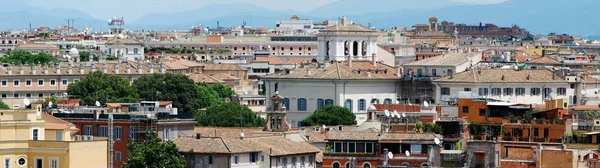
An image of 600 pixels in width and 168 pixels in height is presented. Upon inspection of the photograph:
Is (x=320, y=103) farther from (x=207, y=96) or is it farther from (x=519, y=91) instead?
(x=207, y=96)

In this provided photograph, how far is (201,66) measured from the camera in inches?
4850

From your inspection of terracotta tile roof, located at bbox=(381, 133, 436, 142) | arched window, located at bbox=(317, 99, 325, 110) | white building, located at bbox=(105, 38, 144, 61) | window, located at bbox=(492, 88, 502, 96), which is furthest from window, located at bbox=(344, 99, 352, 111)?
white building, located at bbox=(105, 38, 144, 61)

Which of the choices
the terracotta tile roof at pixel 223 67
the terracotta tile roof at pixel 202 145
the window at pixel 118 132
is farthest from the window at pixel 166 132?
the terracotta tile roof at pixel 223 67

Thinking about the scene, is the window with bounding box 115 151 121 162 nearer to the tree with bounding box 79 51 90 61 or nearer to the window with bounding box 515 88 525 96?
the window with bounding box 515 88 525 96

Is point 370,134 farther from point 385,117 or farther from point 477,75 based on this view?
point 477,75

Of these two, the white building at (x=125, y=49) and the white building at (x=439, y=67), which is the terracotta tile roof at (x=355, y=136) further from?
the white building at (x=125, y=49)

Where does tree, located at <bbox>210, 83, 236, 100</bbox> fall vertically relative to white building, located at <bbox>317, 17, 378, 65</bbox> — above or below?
below

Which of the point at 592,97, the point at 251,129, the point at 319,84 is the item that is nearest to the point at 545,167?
the point at 251,129

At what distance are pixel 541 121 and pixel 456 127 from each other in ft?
7.14

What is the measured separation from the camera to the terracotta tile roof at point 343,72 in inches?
3376

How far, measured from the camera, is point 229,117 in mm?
74688

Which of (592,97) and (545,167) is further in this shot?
(592,97)

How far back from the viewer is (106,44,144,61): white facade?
149525 millimetres

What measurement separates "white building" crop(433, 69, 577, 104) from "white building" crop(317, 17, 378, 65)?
615 inches
